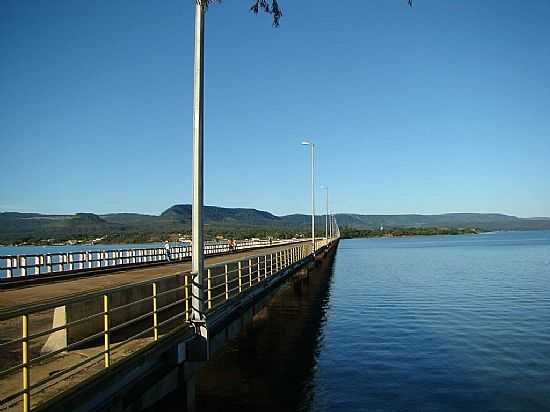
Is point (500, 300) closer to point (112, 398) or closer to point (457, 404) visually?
Answer: point (457, 404)

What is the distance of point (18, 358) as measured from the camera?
9375 mm

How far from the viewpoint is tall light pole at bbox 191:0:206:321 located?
11.7 m

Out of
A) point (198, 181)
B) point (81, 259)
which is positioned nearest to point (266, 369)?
point (198, 181)

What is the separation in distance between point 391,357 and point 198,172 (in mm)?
12333

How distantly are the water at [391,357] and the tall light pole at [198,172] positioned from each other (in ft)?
14.7

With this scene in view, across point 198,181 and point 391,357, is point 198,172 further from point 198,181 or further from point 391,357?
point 391,357

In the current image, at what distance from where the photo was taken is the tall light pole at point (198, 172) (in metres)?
11.7

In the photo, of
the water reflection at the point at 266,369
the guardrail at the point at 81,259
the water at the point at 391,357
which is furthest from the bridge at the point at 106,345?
the guardrail at the point at 81,259

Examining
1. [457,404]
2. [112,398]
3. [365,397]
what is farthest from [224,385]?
[112,398]

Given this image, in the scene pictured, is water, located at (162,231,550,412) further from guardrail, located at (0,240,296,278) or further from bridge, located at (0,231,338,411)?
Result: guardrail, located at (0,240,296,278)

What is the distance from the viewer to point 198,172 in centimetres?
1170

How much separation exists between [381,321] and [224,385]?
537 inches

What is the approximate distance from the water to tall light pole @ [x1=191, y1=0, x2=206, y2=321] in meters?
4.49

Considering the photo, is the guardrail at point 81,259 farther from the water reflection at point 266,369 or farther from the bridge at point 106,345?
the water reflection at point 266,369
